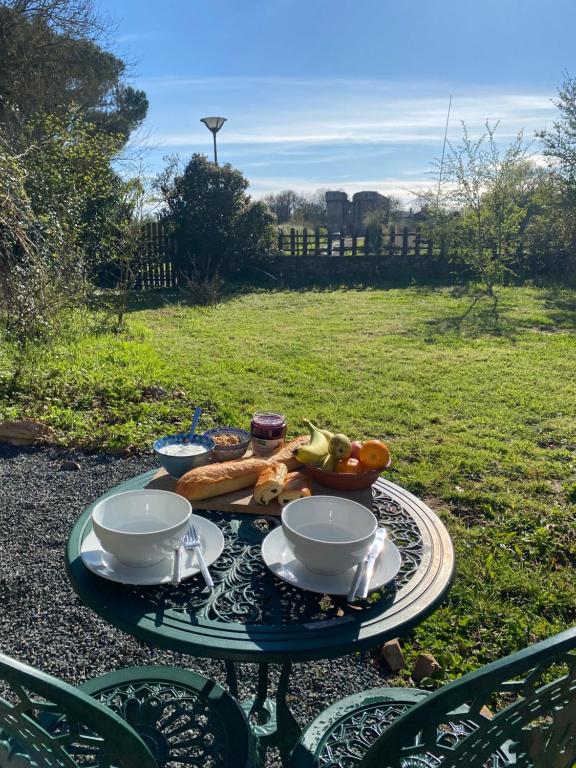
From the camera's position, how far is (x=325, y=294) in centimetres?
1130

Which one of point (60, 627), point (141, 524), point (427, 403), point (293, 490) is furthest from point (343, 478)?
point (427, 403)

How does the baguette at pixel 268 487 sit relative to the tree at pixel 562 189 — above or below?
below

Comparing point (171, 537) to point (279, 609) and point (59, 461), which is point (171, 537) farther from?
point (59, 461)

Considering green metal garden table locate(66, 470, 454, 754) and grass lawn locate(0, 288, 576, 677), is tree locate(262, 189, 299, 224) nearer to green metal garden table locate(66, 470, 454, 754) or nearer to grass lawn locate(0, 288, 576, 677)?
grass lawn locate(0, 288, 576, 677)

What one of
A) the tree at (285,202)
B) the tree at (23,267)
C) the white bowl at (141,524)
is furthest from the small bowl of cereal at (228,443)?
the tree at (285,202)

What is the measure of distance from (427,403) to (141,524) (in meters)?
3.73

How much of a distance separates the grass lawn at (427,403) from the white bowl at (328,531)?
3.48ft

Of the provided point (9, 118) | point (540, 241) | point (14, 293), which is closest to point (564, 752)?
point (14, 293)

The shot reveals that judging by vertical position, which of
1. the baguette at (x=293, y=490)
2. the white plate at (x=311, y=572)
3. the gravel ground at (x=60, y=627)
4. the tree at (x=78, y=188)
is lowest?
the gravel ground at (x=60, y=627)

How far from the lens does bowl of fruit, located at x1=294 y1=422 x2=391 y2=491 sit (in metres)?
1.56

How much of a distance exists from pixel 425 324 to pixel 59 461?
5.79 metres

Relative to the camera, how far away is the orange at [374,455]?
155 centimetres

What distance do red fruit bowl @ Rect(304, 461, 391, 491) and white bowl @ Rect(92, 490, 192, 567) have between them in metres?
0.42

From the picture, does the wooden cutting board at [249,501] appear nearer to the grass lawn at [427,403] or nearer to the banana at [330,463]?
the banana at [330,463]
